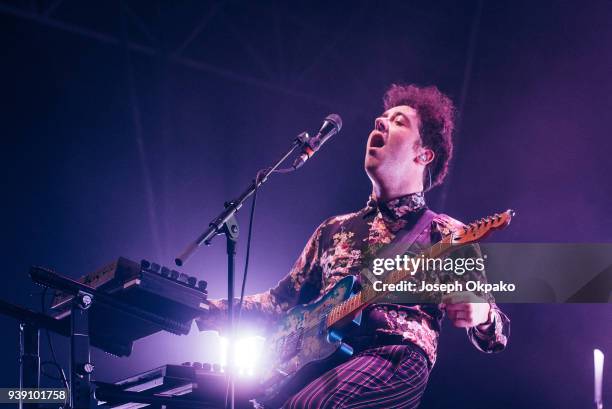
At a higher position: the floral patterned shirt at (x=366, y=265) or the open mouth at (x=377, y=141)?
the open mouth at (x=377, y=141)

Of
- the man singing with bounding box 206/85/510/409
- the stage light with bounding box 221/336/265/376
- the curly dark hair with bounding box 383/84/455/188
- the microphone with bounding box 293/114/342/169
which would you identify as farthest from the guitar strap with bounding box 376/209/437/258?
the stage light with bounding box 221/336/265/376

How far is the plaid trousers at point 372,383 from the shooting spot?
242 cm

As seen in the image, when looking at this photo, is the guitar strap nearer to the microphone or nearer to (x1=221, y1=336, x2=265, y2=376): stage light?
the microphone

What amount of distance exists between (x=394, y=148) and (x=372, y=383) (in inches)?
48.4

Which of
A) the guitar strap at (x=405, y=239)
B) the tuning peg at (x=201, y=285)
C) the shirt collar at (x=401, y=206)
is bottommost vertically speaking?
the tuning peg at (x=201, y=285)

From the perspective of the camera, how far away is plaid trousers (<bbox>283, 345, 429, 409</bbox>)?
2.42 m

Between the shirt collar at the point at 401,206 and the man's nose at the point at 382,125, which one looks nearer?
the shirt collar at the point at 401,206

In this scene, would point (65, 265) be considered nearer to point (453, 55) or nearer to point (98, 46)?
point (98, 46)

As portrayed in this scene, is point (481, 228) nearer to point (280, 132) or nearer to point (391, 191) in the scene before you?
point (391, 191)

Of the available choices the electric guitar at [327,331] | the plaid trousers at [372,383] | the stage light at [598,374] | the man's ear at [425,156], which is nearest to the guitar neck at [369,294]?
the electric guitar at [327,331]

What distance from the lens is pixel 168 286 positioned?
262cm

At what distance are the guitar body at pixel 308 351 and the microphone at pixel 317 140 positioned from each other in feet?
1.75

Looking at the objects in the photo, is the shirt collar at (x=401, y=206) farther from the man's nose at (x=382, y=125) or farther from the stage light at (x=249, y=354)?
the stage light at (x=249, y=354)

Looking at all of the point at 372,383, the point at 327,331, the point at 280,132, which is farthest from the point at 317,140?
the point at 280,132
